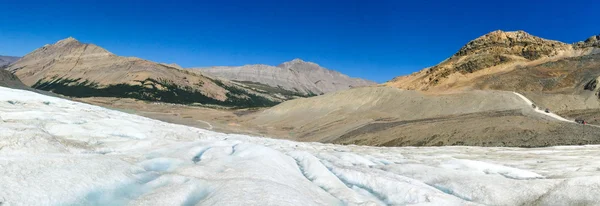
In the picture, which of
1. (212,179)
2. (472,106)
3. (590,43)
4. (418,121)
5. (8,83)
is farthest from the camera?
(590,43)

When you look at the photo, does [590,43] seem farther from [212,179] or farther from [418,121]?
[212,179]

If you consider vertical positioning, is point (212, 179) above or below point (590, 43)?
below

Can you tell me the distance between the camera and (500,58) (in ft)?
341

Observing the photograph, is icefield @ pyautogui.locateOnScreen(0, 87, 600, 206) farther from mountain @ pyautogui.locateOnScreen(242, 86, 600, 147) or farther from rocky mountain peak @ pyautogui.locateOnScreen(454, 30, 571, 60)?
rocky mountain peak @ pyautogui.locateOnScreen(454, 30, 571, 60)

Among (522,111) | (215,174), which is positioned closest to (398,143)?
(522,111)

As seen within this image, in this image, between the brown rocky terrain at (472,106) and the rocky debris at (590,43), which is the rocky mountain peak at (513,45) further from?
the rocky debris at (590,43)

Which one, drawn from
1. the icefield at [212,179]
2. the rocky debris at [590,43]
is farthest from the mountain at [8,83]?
the rocky debris at [590,43]

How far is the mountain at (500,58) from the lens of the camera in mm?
99938

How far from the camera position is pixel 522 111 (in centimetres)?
6575

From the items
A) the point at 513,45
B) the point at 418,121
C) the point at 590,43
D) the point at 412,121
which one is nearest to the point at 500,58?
the point at 513,45

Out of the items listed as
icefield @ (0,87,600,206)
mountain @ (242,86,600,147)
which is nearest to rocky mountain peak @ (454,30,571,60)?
mountain @ (242,86,600,147)

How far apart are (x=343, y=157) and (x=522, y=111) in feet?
184

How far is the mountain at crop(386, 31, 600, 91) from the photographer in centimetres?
9994

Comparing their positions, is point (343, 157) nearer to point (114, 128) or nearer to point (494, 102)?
point (114, 128)
